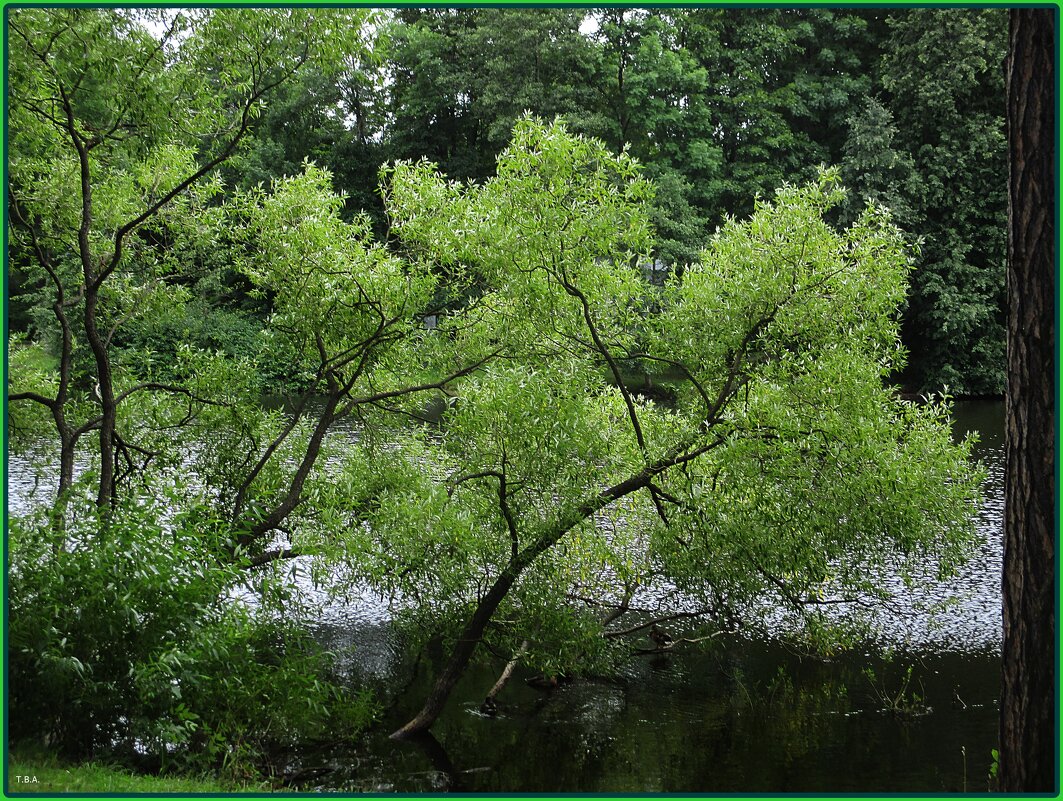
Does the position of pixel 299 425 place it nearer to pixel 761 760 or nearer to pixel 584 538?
pixel 584 538

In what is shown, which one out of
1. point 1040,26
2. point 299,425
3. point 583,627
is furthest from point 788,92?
point 1040,26

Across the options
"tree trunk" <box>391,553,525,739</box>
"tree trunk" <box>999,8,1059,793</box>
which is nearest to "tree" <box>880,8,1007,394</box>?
"tree trunk" <box>391,553,525,739</box>

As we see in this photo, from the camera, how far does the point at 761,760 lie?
491 inches

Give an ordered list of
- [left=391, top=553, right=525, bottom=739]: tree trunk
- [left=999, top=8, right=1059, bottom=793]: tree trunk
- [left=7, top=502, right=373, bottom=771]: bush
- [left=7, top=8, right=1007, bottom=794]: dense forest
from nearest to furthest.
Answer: [left=999, top=8, right=1059, bottom=793]: tree trunk, [left=7, top=502, right=373, bottom=771]: bush, [left=7, top=8, right=1007, bottom=794]: dense forest, [left=391, top=553, right=525, bottom=739]: tree trunk

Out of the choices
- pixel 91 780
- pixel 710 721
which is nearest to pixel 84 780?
pixel 91 780

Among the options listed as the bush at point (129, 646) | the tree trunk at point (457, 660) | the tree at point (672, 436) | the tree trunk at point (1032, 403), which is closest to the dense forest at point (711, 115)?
the tree at point (672, 436)

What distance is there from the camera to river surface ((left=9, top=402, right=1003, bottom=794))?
39.1 feet

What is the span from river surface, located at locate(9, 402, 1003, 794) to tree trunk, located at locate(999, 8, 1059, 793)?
565 centimetres

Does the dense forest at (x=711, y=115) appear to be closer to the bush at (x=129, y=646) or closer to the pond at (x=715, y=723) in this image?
the pond at (x=715, y=723)

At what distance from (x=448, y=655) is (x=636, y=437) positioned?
473cm

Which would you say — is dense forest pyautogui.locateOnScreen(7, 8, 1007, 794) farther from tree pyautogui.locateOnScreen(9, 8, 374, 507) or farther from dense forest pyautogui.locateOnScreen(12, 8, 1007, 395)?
dense forest pyautogui.locateOnScreen(12, 8, 1007, 395)

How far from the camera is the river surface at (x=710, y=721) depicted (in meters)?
11.9

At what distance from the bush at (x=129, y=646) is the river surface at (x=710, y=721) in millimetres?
1744

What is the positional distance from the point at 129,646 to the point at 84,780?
1789 millimetres
